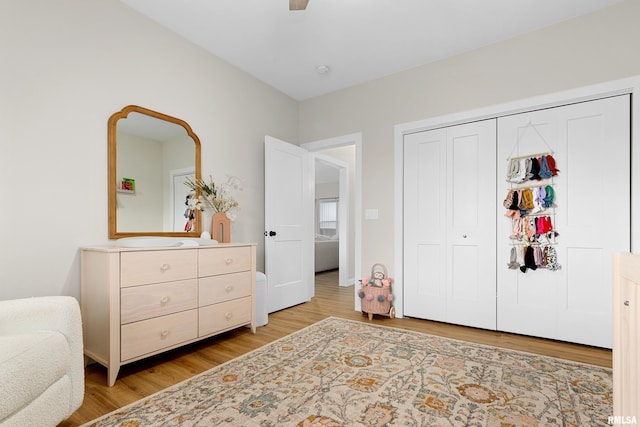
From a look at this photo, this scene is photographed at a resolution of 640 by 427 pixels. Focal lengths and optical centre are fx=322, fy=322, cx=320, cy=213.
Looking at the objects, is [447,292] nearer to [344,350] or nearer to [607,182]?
[344,350]

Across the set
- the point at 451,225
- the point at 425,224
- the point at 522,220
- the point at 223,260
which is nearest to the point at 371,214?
the point at 425,224

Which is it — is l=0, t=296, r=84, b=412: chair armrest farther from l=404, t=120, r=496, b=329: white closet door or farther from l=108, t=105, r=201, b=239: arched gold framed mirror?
l=404, t=120, r=496, b=329: white closet door

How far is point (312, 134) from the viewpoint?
4090mm

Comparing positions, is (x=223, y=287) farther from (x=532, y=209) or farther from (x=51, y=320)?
(x=532, y=209)

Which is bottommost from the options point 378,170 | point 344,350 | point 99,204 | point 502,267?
point 344,350

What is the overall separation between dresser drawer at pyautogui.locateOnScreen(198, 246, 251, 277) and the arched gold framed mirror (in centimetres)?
46

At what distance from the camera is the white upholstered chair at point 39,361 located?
1.10m

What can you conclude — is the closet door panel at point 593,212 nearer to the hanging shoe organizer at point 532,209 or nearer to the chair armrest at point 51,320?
the hanging shoe organizer at point 532,209

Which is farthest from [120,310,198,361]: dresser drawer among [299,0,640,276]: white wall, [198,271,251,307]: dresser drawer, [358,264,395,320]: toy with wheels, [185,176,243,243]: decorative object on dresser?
[299,0,640,276]: white wall

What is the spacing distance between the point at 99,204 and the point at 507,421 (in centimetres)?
274

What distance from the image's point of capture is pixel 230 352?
2.40 m

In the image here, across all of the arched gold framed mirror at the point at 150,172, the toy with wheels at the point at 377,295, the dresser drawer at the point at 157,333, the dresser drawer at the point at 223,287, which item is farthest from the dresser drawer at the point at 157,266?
the toy with wheels at the point at 377,295

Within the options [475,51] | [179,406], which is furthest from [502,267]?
[179,406]

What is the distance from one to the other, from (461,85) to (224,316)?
297 centimetres
